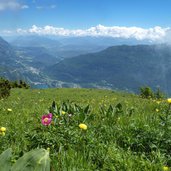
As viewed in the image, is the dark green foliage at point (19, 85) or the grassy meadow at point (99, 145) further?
the dark green foliage at point (19, 85)

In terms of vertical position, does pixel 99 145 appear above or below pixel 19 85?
above

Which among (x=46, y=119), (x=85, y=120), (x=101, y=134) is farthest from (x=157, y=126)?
(x=46, y=119)

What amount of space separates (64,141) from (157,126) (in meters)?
2.07

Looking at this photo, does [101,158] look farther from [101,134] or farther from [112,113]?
[112,113]

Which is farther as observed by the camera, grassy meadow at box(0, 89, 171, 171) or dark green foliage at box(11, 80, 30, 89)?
dark green foliage at box(11, 80, 30, 89)

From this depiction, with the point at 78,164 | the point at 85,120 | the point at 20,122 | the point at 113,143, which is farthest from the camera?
the point at 20,122

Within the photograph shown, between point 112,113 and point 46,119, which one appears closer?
point 46,119

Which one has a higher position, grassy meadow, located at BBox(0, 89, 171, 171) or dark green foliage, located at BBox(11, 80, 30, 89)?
grassy meadow, located at BBox(0, 89, 171, 171)

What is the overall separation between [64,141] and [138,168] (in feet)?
4.54

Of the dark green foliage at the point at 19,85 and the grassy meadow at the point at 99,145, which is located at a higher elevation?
the grassy meadow at the point at 99,145

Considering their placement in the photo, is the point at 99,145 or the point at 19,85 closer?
the point at 99,145

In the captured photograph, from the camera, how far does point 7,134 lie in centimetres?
662

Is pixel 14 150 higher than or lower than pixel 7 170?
lower

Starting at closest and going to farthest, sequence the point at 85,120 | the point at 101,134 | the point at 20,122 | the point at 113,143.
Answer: the point at 113,143
the point at 101,134
the point at 85,120
the point at 20,122
